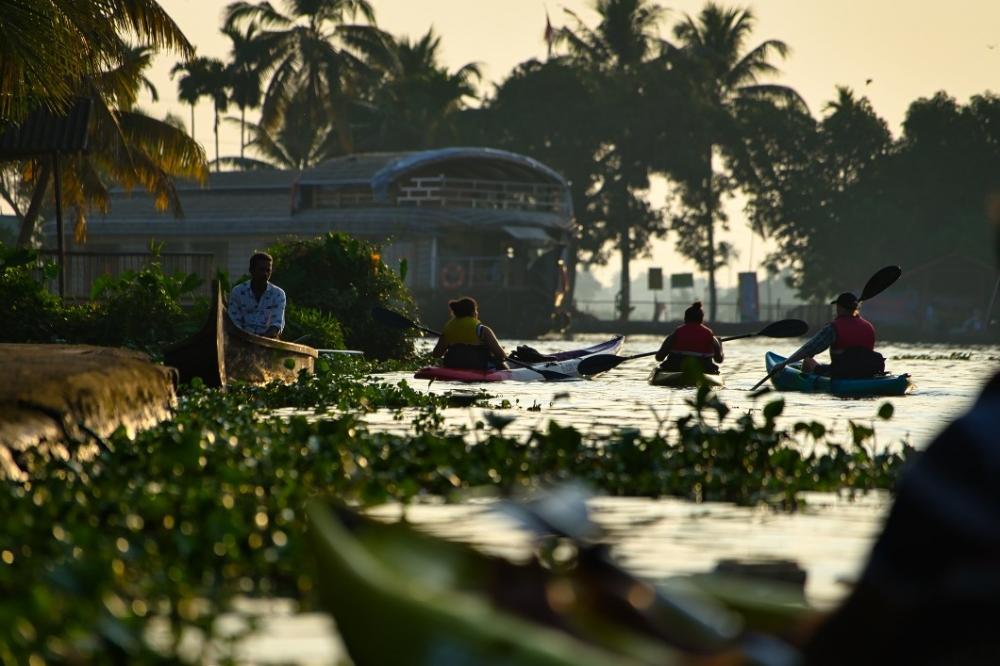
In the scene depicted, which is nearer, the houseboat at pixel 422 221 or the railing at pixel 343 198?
the houseboat at pixel 422 221

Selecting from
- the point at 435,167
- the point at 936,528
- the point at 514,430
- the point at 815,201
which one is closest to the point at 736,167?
Result: the point at 815,201

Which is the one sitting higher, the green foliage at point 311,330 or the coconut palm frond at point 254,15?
the coconut palm frond at point 254,15

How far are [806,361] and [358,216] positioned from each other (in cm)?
3103

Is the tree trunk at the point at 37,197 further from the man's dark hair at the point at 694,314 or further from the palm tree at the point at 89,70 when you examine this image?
the man's dark hair at the point at 694,314

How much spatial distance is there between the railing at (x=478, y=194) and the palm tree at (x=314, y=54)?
6260 mm

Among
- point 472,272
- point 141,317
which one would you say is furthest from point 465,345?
point 472,272

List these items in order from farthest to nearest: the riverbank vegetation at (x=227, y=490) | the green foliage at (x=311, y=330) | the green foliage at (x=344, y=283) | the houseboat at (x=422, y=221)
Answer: the houseboat at (x=422, y=221), the green foliage at (x=344, y=283), the green foliage at (x=311, y=330), the riverbank vegetation at (x=227, y=490)

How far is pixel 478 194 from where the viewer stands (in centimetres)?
5538

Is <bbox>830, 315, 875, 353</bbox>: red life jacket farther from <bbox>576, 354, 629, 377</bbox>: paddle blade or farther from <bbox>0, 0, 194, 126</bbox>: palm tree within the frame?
<bbox>0, 0, 194, 126</bbox>: palm tree

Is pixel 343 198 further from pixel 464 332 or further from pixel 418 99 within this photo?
pixel 464 332

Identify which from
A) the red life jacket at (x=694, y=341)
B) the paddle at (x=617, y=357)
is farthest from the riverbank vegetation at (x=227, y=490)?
the paddle at (x=617, y=357)

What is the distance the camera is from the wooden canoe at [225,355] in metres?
15.1

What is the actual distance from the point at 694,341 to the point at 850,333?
7.14 ft

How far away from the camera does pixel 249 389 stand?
1614cm
